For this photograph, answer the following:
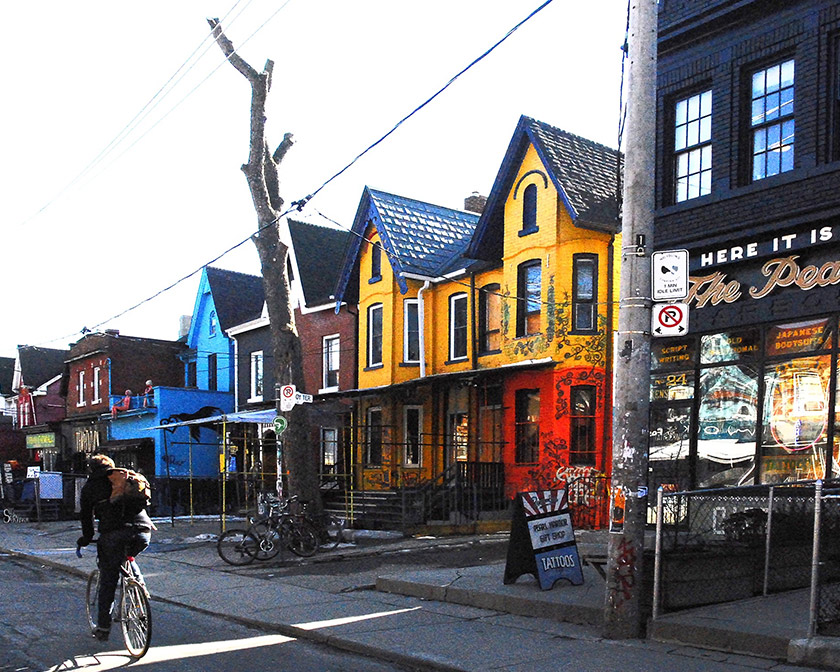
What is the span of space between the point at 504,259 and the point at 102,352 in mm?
24659

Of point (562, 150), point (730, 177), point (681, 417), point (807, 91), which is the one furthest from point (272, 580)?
point (562, 150)

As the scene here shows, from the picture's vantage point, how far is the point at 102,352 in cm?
4144

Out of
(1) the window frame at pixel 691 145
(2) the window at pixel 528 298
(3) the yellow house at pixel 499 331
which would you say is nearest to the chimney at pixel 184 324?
(3) the yellow house at pixel 499 331

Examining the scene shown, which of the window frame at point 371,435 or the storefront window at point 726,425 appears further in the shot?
the window frame at point 371,435

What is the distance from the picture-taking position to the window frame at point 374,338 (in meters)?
27.5

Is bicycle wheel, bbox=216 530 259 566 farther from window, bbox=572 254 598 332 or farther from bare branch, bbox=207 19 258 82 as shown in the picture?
window, bbox=572 254 598 332

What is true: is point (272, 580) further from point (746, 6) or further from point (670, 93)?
point (746, 6)

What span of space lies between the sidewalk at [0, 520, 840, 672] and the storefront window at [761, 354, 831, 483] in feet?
10.7

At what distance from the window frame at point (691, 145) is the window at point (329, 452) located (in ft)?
56.7

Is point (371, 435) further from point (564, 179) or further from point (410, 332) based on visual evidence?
point (564, 179)

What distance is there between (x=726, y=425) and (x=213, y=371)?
2665 cm

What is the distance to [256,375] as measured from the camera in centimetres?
3412

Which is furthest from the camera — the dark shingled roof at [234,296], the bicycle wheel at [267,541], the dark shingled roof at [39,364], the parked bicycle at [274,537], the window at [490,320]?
the dark shingled roof at [39,364]

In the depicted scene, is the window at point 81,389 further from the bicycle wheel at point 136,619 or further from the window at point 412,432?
the bicycle wheel at point 136,619
